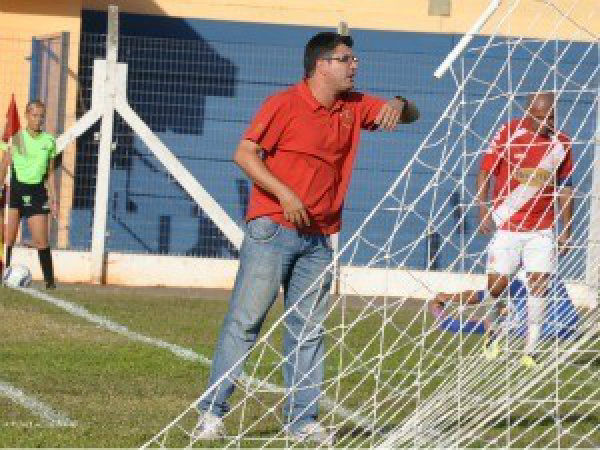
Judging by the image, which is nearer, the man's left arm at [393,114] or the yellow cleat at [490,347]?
the man's left arm at [393,114]

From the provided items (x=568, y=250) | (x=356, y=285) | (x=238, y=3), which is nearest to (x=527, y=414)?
(x=568, y=250)

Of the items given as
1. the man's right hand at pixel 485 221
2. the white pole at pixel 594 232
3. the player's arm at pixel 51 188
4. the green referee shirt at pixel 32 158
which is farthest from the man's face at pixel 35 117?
the white pole at pixel 594 232

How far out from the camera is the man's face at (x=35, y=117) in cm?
1723

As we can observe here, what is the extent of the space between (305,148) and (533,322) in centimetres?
167

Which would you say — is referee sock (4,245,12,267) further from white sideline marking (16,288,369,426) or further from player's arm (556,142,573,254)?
player's arm (556,142,573,254)

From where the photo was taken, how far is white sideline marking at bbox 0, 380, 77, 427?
8777 millimetres

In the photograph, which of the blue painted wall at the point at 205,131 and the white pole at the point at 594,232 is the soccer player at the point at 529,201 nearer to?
the white pole at the point at 594,232

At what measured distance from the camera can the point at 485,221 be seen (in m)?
9.50

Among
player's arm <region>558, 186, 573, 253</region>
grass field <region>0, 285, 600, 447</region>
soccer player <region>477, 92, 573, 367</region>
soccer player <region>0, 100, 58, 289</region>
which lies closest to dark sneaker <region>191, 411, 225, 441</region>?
grass field <region>0, 285, 600, 447</region>

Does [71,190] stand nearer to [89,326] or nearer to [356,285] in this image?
[356,285]

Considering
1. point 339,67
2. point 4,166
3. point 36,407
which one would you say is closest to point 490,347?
point 339,67

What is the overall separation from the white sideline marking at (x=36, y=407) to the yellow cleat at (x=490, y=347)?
80.9 inches

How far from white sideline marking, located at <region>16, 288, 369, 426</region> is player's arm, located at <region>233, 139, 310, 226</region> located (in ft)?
3.75

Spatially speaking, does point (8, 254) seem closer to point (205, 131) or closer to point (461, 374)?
point (205, 131)
